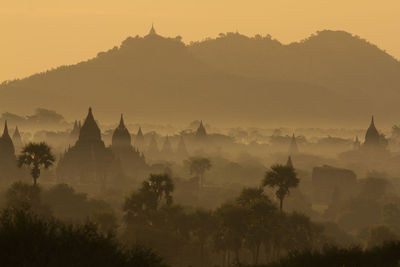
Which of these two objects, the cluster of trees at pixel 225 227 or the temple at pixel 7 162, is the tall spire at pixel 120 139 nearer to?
the temple at pixel 7 162

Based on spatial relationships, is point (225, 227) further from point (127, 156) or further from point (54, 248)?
point (127, 156)

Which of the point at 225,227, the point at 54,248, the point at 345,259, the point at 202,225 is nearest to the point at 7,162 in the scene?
the point at 202,225

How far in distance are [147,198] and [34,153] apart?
1982 centimetres

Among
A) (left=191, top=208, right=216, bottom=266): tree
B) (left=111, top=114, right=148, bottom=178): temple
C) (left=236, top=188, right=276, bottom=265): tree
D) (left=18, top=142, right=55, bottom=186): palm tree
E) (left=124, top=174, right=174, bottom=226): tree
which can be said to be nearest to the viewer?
(left=236, top=188, right=276, bottom=265): tree

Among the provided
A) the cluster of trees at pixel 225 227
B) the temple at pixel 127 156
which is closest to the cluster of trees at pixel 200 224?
the cluster of trees at pixel 225 227

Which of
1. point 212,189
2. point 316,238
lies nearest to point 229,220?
point 316,238

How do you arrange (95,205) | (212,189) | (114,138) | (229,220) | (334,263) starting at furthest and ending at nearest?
(114,138) < (212,189) < (95,205) < (229,220) < (334,263)

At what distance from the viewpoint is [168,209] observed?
305ft

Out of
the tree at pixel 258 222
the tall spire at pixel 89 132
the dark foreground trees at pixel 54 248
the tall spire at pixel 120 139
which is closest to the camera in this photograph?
the dark foreground trees at pixel 54 248

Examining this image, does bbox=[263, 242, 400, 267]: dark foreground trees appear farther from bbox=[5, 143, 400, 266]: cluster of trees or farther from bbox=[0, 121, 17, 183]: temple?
bbox=[0, 121, 17, 183]: temple

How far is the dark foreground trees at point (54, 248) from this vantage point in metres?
34.6

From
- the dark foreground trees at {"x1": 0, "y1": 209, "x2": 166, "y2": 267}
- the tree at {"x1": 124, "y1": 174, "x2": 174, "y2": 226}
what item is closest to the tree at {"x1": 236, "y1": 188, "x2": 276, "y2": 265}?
the tree at {"x1": 124, "y1": 174, "x2": 174, "y2": 226}

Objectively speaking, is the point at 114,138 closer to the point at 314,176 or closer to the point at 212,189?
the point at 212,189

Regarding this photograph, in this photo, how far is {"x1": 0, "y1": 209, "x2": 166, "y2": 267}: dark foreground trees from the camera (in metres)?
34.6
